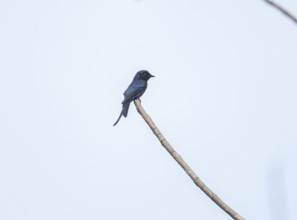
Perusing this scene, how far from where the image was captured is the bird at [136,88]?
8156 millimetres

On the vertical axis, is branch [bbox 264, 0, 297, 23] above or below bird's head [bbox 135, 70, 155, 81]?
below

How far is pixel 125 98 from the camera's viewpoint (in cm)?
855

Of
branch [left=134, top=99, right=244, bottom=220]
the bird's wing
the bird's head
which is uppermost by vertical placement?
the bird's head

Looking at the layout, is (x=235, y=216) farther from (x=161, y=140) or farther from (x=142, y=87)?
(x=142, y=87)

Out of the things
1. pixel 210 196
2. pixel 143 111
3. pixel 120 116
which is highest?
pixel 120 116

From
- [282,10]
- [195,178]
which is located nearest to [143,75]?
[195,178]

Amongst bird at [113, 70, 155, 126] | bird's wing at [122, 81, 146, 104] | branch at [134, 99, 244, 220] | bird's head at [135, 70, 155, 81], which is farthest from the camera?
bird's head at [135, 70, 155, 81]

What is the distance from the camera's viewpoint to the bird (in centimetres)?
816

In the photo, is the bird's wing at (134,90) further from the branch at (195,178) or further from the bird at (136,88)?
the branch at (195,178)

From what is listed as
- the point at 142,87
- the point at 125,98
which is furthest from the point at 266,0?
the point at 142,87

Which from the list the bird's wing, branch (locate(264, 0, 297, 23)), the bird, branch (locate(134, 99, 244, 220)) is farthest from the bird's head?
branch (locate(264, 0, 297, 23))

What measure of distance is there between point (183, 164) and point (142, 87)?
294 inches

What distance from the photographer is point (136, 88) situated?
888cm

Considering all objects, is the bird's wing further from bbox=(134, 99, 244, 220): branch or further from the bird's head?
bbox=(134, 99, 244, 220): branch
